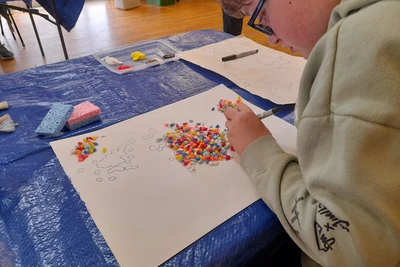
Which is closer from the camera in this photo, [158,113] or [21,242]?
[21,242]

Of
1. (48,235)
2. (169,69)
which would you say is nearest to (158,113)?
(169,69)

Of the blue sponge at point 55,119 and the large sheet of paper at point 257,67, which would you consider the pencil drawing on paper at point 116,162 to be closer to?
the blue sponge at point 55,119

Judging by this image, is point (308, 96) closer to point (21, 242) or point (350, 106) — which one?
point (350, 106)

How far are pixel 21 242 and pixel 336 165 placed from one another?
1.56 feet

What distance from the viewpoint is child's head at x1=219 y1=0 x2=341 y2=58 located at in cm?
52

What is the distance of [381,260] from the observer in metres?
0.39

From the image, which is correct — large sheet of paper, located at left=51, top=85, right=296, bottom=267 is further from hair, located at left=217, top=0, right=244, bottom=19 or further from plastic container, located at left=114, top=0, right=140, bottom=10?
plastic container, located at left=114, top=0, right=140, bottom=10

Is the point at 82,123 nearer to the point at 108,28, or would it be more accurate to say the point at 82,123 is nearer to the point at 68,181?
the point at 68,181

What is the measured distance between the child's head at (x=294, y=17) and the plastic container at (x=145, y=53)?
0.52 m

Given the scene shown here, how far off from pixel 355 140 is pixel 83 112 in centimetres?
63

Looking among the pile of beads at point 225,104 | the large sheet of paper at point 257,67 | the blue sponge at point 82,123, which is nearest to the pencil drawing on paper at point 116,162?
the blue sponge at point 82,123

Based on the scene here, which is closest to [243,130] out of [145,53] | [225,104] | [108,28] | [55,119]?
[225,104]

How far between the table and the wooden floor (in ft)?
5.50

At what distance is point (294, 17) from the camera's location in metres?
0.54
